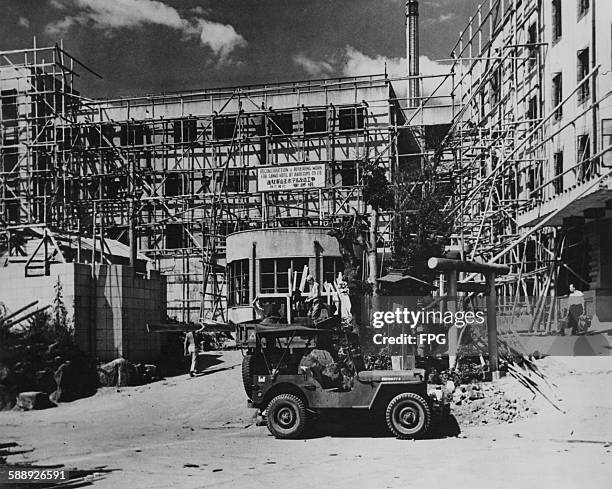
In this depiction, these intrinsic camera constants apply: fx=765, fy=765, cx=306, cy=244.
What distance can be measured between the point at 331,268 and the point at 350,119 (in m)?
8.31

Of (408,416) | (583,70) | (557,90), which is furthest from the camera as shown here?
(557,90)

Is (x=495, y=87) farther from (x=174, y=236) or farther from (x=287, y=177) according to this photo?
(x=174, y=236)

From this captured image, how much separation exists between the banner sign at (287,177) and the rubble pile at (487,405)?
15.4 meters

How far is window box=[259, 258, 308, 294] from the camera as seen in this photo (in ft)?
90.5

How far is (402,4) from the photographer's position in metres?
14.7

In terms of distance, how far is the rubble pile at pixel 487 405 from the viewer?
581 inches

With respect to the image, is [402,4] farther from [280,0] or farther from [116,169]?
[116,169]

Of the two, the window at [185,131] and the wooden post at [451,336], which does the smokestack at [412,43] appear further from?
the window at [185,131]

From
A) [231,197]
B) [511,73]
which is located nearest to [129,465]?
[511,73]

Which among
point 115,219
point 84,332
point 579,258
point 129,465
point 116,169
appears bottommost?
point 129,465

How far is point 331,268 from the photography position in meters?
27.5

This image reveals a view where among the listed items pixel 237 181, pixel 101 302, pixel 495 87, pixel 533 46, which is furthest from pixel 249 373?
pixel 237 181

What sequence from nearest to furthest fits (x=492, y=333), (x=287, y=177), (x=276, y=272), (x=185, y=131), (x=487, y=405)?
(x=487, y=405), (x=492, y=333), (x=276, y=272), (x=287, y=177), (x=185, y=131)

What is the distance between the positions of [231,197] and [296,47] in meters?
18.6
